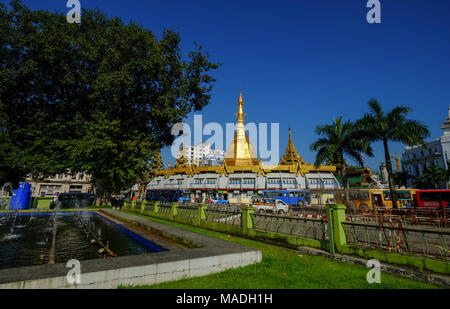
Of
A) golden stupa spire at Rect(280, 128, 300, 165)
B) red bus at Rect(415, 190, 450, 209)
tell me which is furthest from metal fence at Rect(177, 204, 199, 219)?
golden stupa spire at Rect(280, 128, 300, 165)

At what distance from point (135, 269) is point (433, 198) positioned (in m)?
29.2

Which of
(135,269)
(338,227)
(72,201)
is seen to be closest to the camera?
(135,269)

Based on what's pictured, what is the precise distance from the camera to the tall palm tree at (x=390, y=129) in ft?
55.8

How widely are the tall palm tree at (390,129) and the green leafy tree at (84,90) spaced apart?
1700cm

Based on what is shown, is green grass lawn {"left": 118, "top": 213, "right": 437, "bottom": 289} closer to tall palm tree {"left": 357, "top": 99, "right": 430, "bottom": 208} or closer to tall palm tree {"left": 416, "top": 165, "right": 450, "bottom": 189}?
tall palm tree {"left": 357, "top": 99, "right": 430, "bottom": 208}

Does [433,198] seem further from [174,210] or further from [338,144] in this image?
[174,210]

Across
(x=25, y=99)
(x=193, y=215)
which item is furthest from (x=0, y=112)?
(x=193, y=215)

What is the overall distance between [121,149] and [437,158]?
267 ft

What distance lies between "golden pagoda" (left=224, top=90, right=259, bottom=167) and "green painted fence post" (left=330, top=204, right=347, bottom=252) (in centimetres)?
4600

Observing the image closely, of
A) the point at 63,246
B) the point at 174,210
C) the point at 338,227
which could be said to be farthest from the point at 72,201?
the point at 338,227

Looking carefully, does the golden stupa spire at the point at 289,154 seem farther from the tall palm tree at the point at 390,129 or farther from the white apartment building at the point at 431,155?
the tall palm tree at the point at 390,129

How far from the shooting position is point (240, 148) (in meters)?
57.7

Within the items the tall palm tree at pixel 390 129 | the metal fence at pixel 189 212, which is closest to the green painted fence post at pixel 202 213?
the metal fence at pixel 189 212

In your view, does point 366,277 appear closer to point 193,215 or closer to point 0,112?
point 193,215
